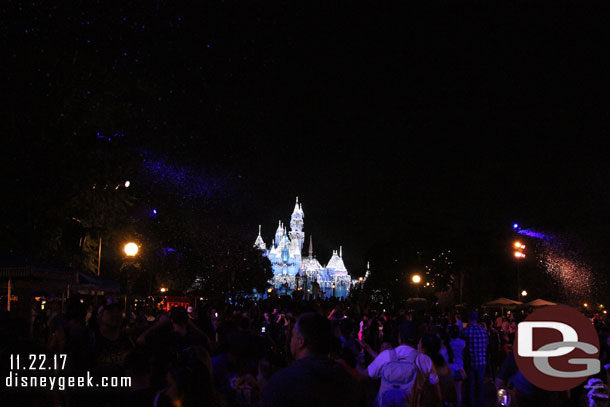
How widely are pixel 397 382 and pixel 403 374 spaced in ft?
0.35

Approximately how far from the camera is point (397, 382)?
234 inches

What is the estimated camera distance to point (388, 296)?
62156 millimetres

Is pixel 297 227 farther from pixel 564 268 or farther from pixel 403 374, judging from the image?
pixel 403 374

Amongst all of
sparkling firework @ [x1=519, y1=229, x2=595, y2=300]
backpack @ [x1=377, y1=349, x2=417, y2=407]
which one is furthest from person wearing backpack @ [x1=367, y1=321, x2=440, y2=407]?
sparkling firework @ [x1=519, y1=229, x2=595, y2=300]

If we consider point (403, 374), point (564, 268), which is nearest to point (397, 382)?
point (403, 374)

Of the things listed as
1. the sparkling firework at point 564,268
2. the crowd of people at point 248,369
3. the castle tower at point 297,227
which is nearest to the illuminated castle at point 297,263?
the castle tower at point 297,227

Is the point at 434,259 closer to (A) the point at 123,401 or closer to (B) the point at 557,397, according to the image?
(B) the point at 557,397

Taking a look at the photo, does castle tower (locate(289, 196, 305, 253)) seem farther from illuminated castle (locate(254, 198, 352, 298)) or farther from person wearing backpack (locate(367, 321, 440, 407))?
person wearing backpack (locate(367, 321, 440, 407))

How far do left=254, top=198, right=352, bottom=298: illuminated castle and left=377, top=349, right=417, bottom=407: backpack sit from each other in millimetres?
153258

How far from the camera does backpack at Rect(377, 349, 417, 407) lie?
5.88 metres

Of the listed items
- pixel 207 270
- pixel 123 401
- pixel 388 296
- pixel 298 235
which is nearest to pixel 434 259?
pixel 388 296

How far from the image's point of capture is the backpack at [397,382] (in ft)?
19.3

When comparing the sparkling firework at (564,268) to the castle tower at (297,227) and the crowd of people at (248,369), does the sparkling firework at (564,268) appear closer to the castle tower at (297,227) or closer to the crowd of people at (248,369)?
the crowd of people at (248,369)

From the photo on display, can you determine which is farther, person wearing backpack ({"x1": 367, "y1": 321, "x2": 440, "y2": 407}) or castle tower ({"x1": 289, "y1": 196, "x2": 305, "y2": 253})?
castle tower ({"x1": 289, "y1": 196, "x2": 305, "y2": 253})
